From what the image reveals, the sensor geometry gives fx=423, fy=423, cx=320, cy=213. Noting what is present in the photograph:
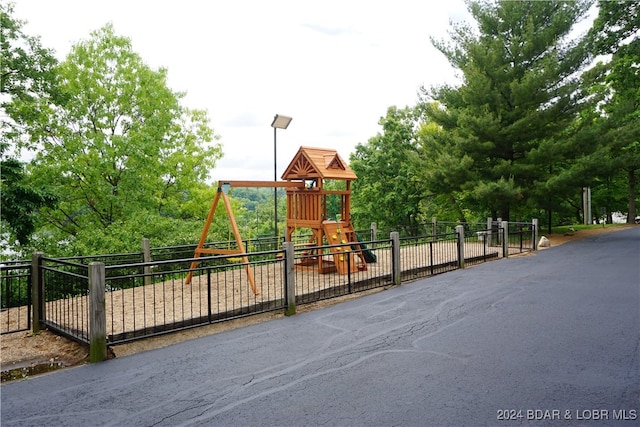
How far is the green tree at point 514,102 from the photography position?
19312 millimetres

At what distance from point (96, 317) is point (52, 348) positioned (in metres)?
1.10

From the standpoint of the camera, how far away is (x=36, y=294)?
665 cm

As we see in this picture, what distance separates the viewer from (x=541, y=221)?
108 feet

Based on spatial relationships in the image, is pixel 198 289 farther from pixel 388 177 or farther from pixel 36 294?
pixel 388 177

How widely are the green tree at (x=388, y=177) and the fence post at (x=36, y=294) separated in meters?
22.6

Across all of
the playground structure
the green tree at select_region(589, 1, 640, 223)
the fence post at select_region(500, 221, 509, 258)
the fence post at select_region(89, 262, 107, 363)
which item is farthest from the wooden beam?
the green tree at select_region(589, 1, 640, 223)

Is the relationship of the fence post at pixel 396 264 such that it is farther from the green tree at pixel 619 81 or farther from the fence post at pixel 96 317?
the green tree at pixel 619 81

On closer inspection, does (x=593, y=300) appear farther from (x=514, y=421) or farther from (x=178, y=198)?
(x=178, y=198)

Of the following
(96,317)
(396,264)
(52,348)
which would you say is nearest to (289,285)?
(96,317)

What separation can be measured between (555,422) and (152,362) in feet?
14.5

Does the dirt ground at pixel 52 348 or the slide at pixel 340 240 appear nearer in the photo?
the dirt ground at pixel 52 348

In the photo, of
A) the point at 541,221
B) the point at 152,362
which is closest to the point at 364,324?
the point at 152,362

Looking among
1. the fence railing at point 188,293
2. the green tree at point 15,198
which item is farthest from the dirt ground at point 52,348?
the green tree at point 15,198

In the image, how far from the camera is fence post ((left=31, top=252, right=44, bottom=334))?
657 centimetres
